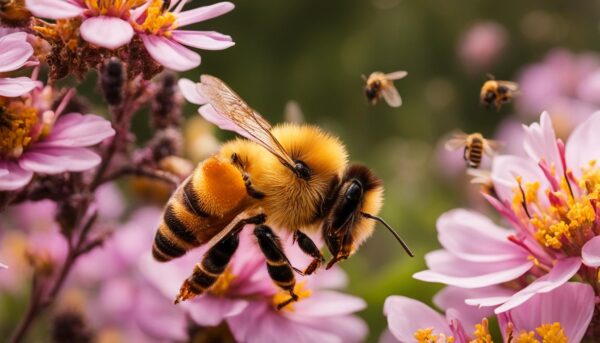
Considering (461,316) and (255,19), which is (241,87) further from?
(461,316)

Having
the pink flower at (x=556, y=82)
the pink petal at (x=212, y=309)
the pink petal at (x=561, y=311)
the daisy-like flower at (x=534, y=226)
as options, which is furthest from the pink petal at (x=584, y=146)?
the pink flower at (x=556, y=82)

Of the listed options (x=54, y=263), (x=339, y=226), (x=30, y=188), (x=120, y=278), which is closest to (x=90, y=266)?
(x=120, y=278)

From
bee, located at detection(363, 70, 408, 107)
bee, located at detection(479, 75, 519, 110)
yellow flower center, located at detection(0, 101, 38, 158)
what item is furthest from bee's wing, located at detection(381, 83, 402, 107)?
yellow flower center, located at detection(0, 101, 38, 158)

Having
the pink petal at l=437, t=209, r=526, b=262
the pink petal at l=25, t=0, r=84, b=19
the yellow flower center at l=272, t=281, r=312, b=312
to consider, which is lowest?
the yellow flower center at l=272, t=281, r=312, b=312

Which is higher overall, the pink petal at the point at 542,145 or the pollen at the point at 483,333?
the pink petal at the point at 542,145

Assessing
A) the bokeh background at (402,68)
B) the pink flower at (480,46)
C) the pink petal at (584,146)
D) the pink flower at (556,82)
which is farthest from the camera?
the pink flower at (480,46)

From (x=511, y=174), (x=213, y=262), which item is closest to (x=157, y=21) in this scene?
(x=213, y=262)

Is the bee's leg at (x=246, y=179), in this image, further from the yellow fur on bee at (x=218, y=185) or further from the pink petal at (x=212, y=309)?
the pink petal at (x=212, y=309)

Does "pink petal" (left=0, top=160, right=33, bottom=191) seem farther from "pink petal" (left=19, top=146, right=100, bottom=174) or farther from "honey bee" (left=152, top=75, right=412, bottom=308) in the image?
"honey bee" (left=152, top=75, right=412, bottom=308)
